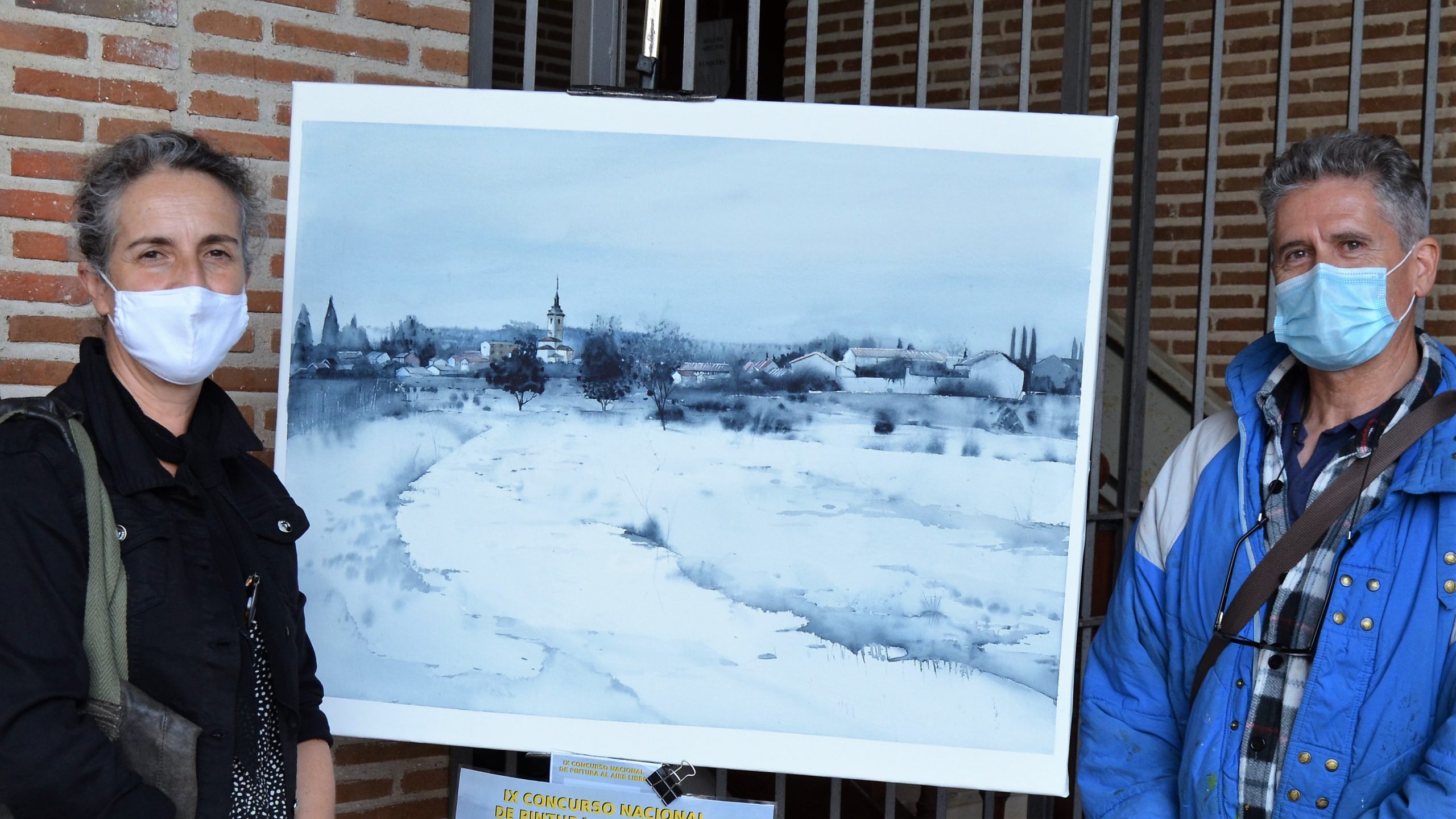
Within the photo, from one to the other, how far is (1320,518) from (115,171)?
1936 millimetres

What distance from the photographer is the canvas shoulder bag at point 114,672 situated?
1.55 meters

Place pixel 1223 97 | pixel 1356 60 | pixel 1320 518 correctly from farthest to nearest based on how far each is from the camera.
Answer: pixel 1223 97 → pixel 1356 60 → pixel 1320 518

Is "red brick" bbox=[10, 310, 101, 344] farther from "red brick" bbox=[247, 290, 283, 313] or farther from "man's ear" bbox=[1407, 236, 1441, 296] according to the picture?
"man's ear" bbox=[1407, 236, 1441, 296]

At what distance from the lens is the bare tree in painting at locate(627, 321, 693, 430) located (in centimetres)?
220

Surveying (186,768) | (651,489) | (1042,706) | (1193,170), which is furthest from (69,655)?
(1193,170)

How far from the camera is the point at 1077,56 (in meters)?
3.00

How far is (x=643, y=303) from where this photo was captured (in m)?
2.20

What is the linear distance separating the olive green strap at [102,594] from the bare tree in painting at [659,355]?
0.91 m

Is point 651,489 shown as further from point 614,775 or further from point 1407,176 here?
point 1407,176

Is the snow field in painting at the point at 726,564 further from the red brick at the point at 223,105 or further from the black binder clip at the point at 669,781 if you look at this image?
the red brick at the point at 223,105

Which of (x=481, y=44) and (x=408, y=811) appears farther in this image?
(x=408, y=811)

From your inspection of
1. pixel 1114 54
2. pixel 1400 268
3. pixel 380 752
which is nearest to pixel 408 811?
pixel 380 752

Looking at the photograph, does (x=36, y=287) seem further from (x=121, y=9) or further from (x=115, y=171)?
(x=115, y=171)

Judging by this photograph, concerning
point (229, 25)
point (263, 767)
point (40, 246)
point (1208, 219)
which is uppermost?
point (229, 25)
